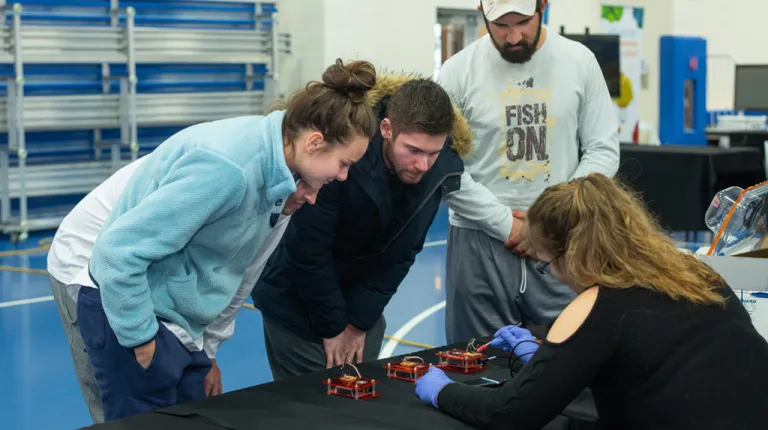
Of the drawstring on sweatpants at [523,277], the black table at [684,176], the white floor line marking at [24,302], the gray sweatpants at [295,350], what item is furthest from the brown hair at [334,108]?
the black table at [684,176]

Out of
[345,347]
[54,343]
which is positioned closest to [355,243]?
[345,347]

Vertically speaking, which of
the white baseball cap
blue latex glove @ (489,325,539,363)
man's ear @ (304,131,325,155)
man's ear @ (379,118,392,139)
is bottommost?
blue latex glove @ (489,325,539,363)

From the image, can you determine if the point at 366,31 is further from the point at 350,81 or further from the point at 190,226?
the point at 190,226

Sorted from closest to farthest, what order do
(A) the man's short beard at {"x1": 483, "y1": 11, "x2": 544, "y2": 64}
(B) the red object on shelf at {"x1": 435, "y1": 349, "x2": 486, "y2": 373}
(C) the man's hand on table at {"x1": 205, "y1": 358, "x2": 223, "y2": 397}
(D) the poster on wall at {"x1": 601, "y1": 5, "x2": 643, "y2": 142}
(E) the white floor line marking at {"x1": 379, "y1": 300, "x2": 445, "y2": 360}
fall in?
(B) the red object on shelf at {"x1": 435, "y1": 349, "x2": 486, "y2": 373}, (C) the man's hand on table at {"x1": 205, "y1": 358, "x2": 223, "y2": 397}, (A) the man's short beard at {"x1": 483, "y1": 11, "x2": 544, "y2": 64}, (E) the white floor line marking at {"x1": 379, "y1": 300, "x2": 445, "y2": 360}, (D) the poster on wall at {"x1": 601, "y1": 5, "x2": 643, "y2": 142}

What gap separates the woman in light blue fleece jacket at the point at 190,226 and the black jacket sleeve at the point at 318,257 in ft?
1.01

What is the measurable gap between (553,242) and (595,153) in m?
1.23

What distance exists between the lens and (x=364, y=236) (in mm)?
2553

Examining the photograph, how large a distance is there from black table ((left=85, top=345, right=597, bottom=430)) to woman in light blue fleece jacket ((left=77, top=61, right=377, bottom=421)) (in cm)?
19

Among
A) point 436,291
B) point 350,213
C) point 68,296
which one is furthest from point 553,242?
point 436,291

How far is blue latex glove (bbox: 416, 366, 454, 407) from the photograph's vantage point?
194cm

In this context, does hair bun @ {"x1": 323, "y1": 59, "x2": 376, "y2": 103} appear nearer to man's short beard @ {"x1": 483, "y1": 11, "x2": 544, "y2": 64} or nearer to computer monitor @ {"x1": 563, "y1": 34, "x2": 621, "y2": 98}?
man's short beard @ {"x1": 483, "y1": 11, "x2": 544, "y2": 64}

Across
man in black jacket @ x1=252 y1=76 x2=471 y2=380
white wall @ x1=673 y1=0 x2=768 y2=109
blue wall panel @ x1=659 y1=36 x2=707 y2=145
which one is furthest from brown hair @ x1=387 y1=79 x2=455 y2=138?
white wall @ x1=673 y1=0 x2=768 y2=109

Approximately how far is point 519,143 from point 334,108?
3.76 ft

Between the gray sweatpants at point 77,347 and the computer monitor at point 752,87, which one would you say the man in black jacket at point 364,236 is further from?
the computer monitor at point 752,87
